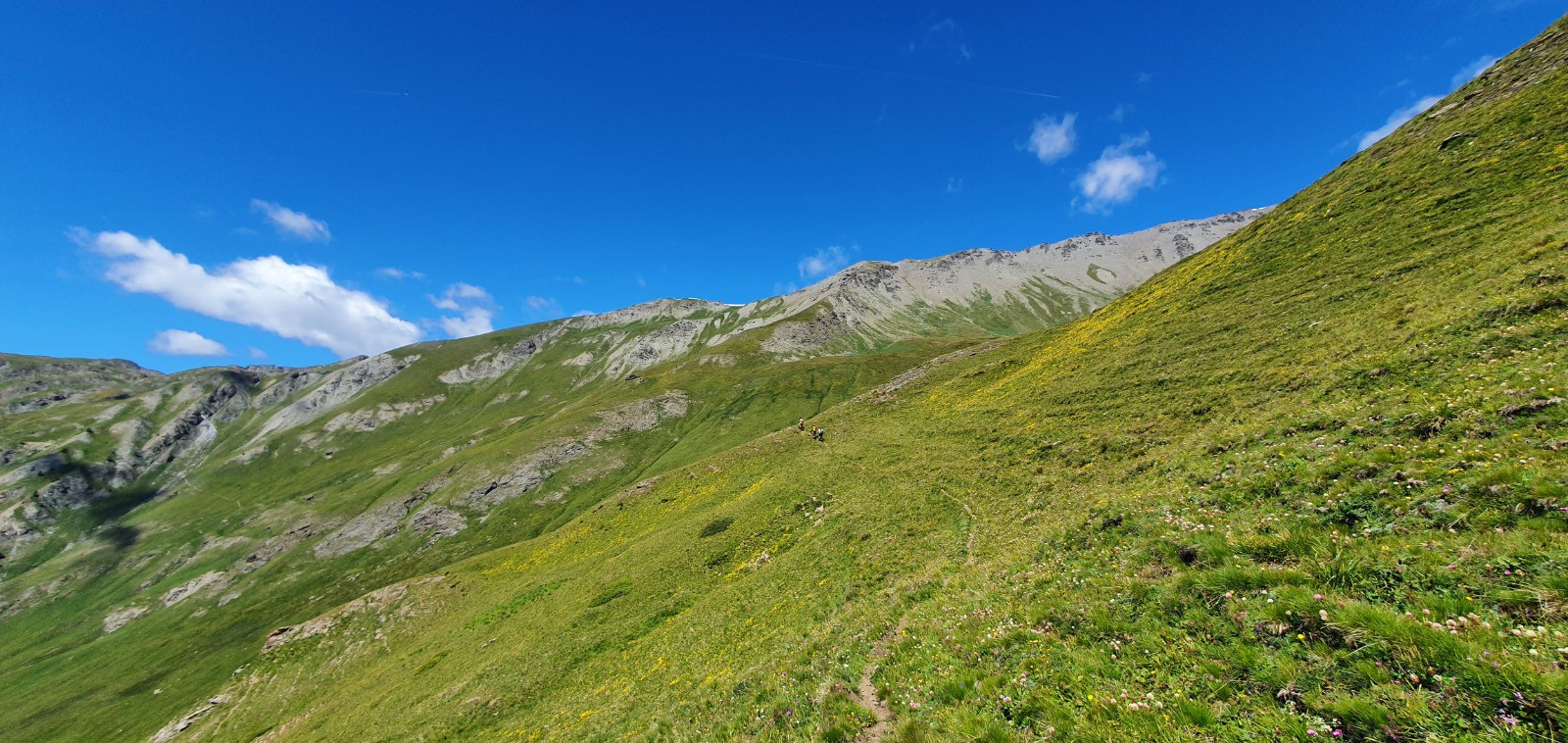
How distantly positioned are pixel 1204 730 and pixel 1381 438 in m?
13.7

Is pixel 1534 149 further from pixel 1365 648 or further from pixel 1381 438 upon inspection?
pixel 1365 648

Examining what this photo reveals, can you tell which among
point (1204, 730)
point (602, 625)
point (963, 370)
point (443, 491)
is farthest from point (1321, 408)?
point (443, 491)

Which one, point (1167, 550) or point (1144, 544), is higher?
point (1167, 550)

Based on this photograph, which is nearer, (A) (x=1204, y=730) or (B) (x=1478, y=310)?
(A) (x=1204, y=730)

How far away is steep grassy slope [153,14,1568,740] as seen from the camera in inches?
314

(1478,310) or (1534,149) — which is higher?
(1534,149)

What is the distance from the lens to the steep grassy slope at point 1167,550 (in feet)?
26.1

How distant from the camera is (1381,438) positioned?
574 inches

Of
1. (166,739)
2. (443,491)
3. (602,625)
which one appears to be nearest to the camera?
(602,625)

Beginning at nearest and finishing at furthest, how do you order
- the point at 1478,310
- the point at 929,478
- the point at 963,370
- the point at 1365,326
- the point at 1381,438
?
the point at 1381,438 < the point at 1478,310 < the point at 1365,326 < the point at 929,478 < the point at 963,370

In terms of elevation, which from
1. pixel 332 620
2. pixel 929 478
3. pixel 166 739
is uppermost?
pixel 929 478

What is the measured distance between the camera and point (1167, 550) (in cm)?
1341

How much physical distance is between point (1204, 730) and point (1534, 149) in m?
52.2

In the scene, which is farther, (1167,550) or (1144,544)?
(1144,544)
